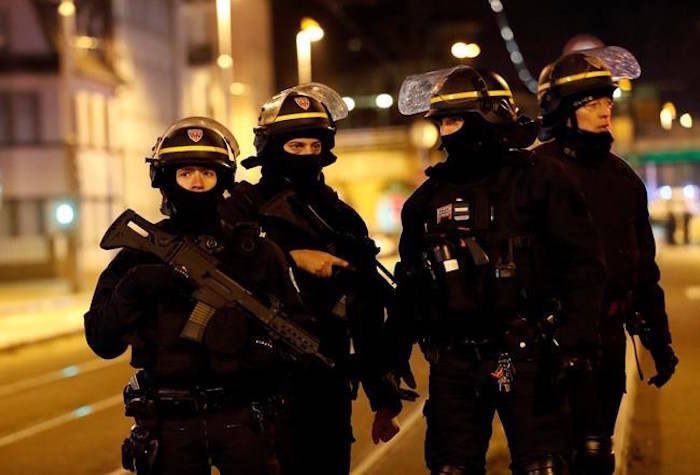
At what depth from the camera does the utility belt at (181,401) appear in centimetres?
353

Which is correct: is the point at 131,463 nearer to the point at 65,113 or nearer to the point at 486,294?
the point at 486,294

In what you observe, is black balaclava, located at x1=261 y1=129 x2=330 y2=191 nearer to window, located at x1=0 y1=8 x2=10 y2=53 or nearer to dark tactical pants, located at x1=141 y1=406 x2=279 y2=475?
dark tactical pants, located at x1=141 y1=406 x2=279 y2=475

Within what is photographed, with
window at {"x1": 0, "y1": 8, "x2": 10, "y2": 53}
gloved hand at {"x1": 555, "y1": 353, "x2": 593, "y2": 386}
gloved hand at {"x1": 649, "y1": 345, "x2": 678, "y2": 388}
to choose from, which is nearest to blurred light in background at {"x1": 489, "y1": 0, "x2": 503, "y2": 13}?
window at {"x1": 0, "y1": 8, "x2": 10, "y2": 53}

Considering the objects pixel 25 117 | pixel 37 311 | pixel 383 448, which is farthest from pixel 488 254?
pixel 25 117

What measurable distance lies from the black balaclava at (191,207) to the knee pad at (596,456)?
185cm

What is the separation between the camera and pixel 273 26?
57062 millimetres

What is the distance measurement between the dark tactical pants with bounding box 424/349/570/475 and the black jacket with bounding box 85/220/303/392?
691 millimetres

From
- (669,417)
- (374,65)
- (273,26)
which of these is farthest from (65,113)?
(374,65)

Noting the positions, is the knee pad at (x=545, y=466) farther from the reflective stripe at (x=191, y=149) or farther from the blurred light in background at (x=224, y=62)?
the blurred light in background at (x=224, y=62)

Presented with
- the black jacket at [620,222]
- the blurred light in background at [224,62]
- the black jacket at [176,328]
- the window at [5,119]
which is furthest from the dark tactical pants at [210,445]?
the window at [5,119]

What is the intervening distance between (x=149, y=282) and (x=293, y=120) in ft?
4.25

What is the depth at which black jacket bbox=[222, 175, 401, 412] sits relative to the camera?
14.5 feet

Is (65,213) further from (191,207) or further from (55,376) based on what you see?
(191,207)

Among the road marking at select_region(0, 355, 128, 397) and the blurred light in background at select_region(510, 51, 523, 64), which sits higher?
the blurred light in background at select_region(510, 51, 523, 64)
